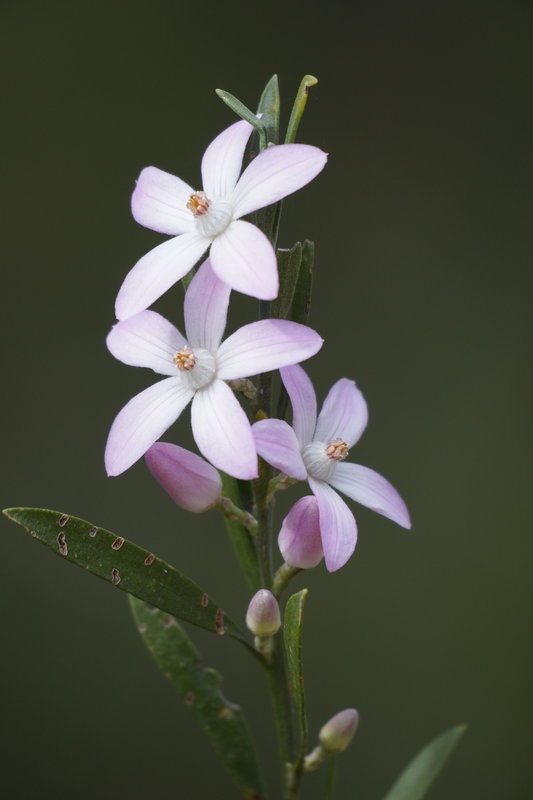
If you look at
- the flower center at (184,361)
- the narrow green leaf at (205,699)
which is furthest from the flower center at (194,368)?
the narrow green leaf at (205,699)

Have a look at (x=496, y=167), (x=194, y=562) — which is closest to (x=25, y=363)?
(x=194, y=562)

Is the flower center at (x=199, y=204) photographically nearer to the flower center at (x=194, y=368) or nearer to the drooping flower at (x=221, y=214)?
the drooping flower at (x=221, y=214)

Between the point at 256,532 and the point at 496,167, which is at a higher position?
the point at 496,167

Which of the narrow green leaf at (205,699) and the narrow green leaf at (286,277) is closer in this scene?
the narrow green leaf at (286,277)

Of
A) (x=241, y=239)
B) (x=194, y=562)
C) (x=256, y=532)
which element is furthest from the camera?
(x=194, y=562)

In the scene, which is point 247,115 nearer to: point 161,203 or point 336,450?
point 161,203

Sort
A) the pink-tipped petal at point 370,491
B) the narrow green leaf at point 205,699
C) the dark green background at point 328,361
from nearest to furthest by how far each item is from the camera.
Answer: the pink-tipped petal at point 370,491, the narrow green leaf at point 205,699, the dark green background at point 328,361

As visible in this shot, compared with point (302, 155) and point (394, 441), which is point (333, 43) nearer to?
point (394, 441)
